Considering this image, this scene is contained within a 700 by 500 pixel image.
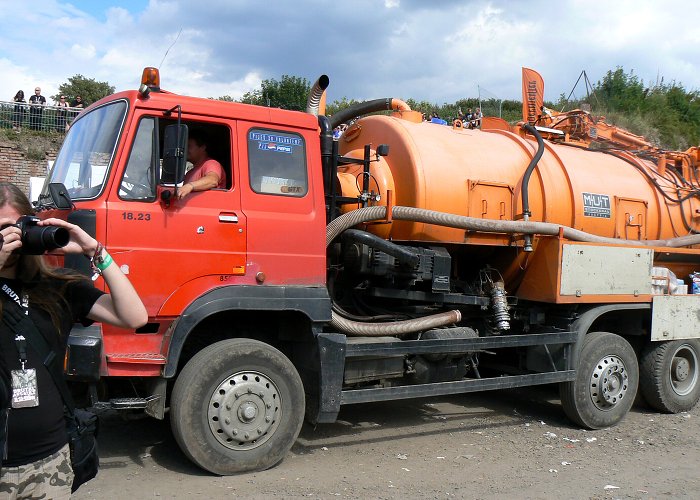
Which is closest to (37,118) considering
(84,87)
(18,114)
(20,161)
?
(18,114)

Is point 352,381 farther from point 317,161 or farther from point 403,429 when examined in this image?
point 317,161

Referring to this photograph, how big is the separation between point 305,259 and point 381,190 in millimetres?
1215

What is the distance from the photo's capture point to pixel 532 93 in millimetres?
8445

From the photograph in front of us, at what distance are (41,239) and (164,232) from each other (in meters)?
2.41

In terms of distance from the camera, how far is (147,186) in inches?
182

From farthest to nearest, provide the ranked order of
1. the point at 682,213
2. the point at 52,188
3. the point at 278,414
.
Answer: the point at 682,213 < the point at 278,414 < the point at 52,188

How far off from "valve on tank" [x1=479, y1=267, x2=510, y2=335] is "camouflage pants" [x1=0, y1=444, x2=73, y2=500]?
15.2 feet

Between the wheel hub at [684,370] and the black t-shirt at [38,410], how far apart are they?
698cm

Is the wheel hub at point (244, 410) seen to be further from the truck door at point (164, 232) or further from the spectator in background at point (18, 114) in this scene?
the spectator in background at point (18, 114)

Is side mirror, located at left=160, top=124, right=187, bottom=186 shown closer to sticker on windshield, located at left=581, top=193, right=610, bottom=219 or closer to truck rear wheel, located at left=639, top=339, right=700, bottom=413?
sticker on windshield, located at left=581, top=193, right=610, bottom=219

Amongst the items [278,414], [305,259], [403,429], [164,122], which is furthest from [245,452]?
[164,122]

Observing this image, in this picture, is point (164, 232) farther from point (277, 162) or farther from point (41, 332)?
point (41, 332)

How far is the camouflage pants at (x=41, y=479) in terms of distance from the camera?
7.54 ft

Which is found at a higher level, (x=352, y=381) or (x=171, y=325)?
(x=171, y=325)
